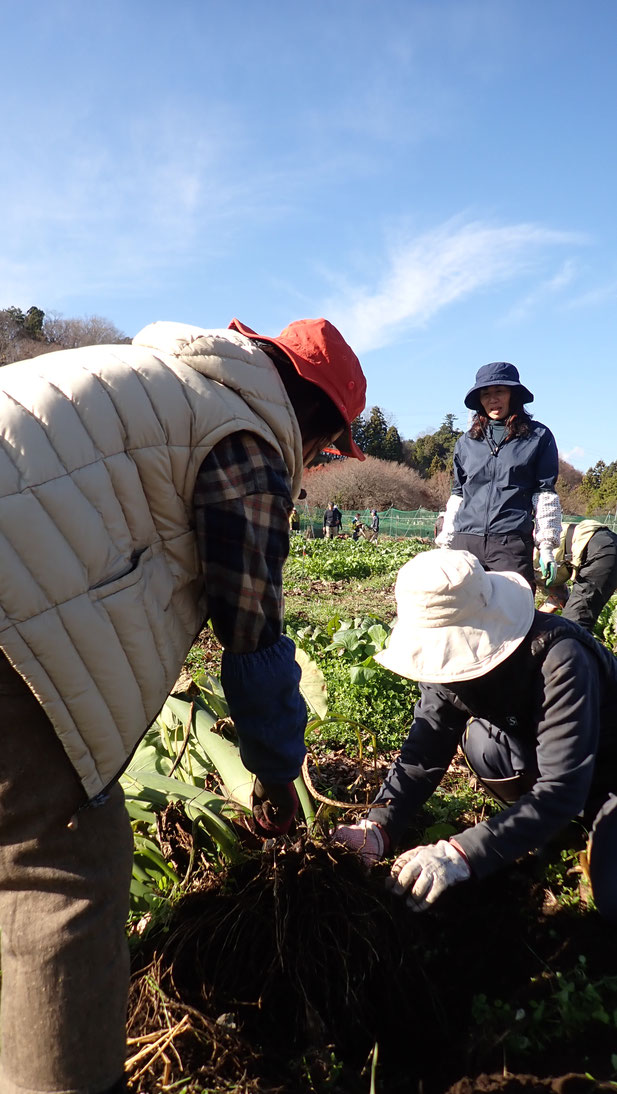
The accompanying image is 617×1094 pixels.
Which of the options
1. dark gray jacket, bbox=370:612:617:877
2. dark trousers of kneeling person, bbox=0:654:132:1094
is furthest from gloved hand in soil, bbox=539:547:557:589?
dark trousers of kneeling person, bbox=0:654:132:1094

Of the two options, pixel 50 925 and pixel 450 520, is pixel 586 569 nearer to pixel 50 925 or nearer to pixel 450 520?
pixel 450 520

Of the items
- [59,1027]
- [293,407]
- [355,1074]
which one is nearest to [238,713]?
[59,1027]

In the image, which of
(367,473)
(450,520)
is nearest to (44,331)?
(367,473)

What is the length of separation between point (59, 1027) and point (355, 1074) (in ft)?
2.57

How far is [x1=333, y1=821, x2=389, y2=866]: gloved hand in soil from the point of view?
6.85 ft

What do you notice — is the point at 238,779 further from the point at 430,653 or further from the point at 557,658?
the point at 557,658

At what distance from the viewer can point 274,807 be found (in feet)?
6.01

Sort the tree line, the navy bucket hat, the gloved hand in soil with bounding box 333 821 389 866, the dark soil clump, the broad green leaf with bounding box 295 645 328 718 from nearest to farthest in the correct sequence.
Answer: the dark soil clump
the gloved hand in soil with bounding box 333 821 389 866
the broad green leaf with bounding box 295 645 328 718
the navy bucket hat
the tree line

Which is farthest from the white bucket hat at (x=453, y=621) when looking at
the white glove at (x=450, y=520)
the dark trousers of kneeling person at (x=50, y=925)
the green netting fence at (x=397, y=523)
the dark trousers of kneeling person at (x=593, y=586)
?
the green netting fence at (x=397, y=523)

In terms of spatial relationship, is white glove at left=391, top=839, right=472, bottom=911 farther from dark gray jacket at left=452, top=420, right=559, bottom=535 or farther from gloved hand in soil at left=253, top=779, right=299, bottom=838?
dark gray jacket at left=452, top=420, right=559, bottom=535

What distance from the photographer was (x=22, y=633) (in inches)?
47.9

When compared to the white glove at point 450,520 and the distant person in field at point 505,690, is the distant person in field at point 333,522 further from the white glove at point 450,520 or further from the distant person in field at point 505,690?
the distant person in field at point 505,690

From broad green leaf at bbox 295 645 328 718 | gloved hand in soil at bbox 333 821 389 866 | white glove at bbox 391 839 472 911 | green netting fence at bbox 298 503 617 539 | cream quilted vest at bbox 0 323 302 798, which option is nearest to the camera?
cream quilted vest at bbox 0 323 302 798

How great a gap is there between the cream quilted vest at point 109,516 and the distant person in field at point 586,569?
3565 mm
